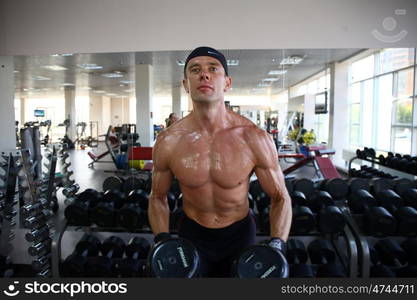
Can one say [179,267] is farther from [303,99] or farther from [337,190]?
[303,99]

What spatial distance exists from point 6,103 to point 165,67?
12.3 ft

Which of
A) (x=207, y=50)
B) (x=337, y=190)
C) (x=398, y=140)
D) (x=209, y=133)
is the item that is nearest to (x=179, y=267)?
(x=209, y=133)

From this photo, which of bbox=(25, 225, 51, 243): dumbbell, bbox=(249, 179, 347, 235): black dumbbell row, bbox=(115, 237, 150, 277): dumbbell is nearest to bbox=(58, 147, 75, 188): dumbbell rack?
bbox=(25, 225, 51, 243): dumbbell

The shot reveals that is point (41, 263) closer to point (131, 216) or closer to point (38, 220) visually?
point (38, 220)

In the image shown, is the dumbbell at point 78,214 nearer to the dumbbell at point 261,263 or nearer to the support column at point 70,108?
the dumbbell at point 261,263

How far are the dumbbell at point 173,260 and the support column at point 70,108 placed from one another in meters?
9.04

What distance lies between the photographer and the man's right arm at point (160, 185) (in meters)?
1.20

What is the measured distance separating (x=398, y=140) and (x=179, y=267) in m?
5.61

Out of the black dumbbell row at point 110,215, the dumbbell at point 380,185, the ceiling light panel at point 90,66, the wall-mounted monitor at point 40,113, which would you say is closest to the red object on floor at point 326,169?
the dumbbell at point 380,185

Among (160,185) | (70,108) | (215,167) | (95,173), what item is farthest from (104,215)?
(70,108)

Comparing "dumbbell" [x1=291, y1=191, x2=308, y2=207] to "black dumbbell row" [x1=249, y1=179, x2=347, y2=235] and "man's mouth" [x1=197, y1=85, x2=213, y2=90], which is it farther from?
"man's mouth" [x1=197, y1=85, x2=213, y2=90]

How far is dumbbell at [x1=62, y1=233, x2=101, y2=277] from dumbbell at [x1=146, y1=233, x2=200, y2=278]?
1500mm

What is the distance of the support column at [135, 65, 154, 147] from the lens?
6238 mm

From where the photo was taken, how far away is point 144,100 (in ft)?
20.7
